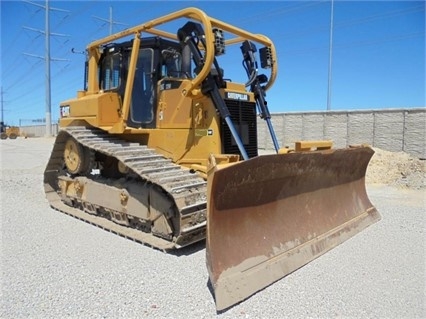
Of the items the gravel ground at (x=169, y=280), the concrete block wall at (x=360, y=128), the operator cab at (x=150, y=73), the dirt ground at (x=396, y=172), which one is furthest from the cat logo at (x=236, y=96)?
the concrete block wall at (x=360, y=128)

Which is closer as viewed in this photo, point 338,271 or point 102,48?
point 338,271

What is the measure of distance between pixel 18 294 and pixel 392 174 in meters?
11.5

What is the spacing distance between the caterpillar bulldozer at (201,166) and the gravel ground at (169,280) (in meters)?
0.23

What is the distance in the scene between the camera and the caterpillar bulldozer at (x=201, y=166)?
152 inches

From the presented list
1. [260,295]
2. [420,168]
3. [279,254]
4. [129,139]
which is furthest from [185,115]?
[420,168]

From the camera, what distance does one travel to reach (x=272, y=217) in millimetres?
4352

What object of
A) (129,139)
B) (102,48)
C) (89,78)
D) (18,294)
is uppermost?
(102,48)

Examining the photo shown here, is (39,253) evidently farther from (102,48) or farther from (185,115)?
(102,48)

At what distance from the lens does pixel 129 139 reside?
638cm

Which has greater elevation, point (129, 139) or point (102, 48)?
point (102, 48)

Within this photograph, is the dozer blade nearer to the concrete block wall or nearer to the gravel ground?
the gravel ground

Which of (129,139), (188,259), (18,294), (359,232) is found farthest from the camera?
(129,139)

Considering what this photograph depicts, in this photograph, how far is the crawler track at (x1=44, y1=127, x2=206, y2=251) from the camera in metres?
4.60

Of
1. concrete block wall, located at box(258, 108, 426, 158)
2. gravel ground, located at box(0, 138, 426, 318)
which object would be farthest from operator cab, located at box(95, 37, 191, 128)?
concrete block wall, located at box(258, 108, 426, 158)
